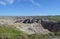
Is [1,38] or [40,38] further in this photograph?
[40,38]

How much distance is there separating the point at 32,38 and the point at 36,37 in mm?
430

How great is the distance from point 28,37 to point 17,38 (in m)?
1.36

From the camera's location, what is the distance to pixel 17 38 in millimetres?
14859

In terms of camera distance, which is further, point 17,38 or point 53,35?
point 53,35

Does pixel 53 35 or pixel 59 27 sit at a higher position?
pixel 53 35

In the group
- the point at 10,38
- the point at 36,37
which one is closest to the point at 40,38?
the point at 36,37

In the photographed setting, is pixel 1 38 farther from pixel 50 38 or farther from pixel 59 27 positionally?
pixel 59 27

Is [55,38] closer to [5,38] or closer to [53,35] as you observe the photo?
[53,35]

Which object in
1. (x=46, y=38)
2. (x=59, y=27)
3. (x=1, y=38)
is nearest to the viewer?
(x=1, y=38)

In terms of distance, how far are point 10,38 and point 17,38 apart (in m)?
0.69

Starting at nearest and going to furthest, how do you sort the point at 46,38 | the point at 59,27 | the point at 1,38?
the point at 1,38 < the point at 46,38 < the point at 59,27

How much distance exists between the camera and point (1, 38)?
14266 millimetres

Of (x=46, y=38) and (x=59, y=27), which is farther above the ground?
(x=46, y=38)

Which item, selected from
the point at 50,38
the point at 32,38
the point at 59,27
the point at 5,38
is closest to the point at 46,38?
the point at 50,38
